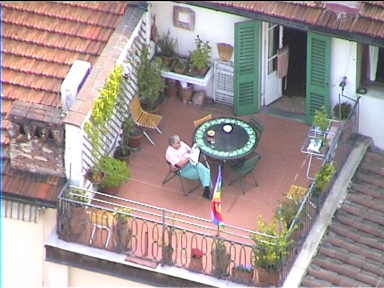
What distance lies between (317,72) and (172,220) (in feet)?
12.9

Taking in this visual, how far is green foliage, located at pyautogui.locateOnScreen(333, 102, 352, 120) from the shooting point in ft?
155

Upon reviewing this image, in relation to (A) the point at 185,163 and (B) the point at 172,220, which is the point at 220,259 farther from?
(A) the point at 185,163

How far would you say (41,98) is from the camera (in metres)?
46.3

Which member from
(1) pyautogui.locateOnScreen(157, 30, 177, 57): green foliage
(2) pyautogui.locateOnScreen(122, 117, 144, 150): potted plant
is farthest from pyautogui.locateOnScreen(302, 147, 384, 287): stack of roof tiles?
(1) pyautogui.locateOnScreen(157, 30, 177, 57): green foliage

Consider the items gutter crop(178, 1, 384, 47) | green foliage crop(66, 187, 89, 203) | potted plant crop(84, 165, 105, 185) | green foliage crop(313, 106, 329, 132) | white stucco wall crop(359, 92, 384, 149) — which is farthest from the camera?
white stucco wall crop(359, 92, 384, 149)

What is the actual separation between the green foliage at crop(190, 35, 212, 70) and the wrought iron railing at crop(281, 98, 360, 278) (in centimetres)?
275

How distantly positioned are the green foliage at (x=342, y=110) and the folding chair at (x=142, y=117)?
3160 millimetres

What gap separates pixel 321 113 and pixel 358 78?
96cm

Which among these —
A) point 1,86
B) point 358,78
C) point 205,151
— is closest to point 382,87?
point 358,78

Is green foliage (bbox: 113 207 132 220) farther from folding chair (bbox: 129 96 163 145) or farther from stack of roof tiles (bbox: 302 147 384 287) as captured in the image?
stack of roof tiles (bbox: 302 147 384 287)

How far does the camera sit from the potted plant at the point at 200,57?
48000 mm

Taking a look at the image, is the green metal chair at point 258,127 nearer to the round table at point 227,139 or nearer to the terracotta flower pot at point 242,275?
the round table at point 227,139

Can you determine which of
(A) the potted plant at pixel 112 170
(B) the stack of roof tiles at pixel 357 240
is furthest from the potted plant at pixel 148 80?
(B) the stack of roof tiles at pixel 357 240

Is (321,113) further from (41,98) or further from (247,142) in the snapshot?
(41,98)
